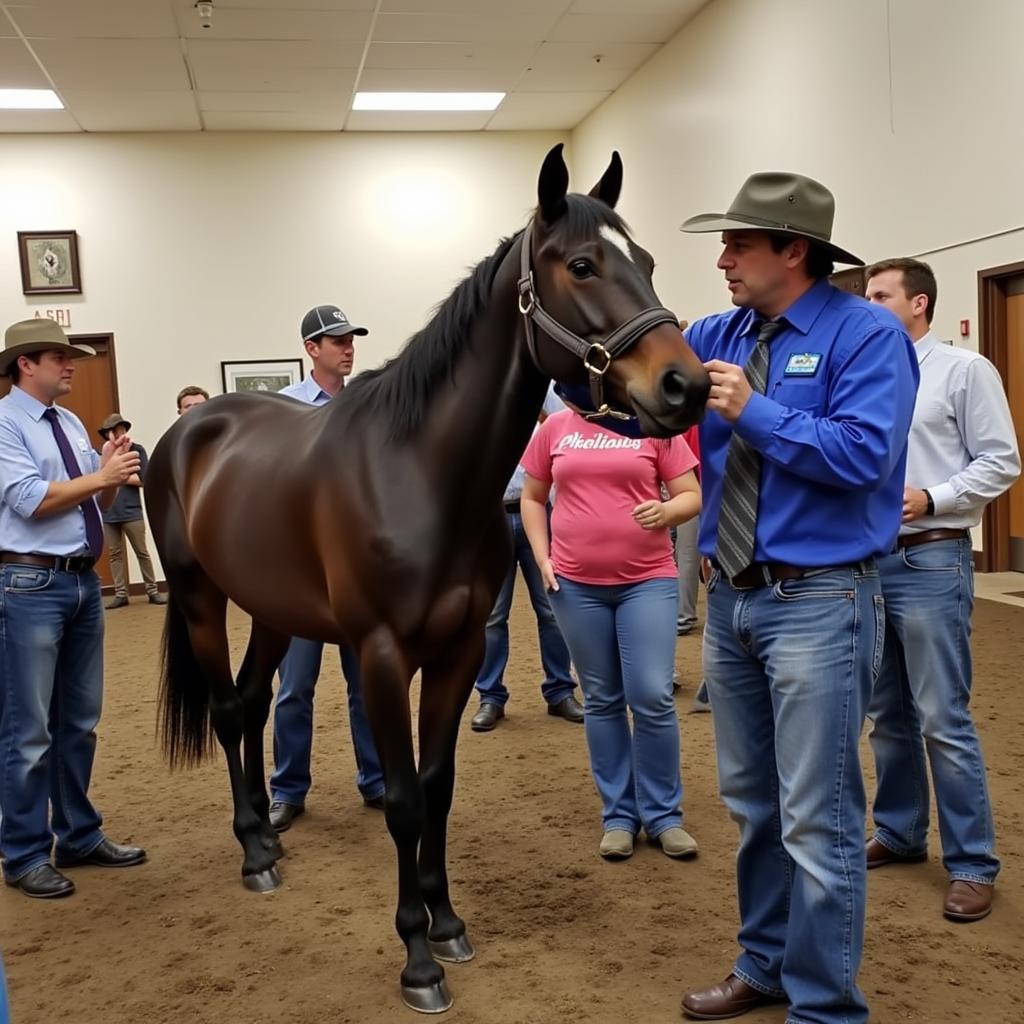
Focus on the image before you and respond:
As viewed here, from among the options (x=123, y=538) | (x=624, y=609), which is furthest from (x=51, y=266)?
(x=624, y=609)

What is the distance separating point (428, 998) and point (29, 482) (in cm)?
189

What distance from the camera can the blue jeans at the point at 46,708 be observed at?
3.11m

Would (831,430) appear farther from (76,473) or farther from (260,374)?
(260,374)

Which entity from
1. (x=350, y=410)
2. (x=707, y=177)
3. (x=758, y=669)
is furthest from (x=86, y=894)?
(x=707, y=177)

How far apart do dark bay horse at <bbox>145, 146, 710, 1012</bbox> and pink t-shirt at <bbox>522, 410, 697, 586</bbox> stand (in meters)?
0.55

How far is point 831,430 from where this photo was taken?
1.85 meters

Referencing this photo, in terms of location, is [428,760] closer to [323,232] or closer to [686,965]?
[686,965]

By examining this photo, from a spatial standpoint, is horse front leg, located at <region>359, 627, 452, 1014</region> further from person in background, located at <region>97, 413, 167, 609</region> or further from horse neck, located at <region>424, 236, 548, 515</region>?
person in background, located at <region>97, 413, 167, 609</region>

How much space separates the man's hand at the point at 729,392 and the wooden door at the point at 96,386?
10.6 metres

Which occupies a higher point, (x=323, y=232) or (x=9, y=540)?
(x=323, y=232)

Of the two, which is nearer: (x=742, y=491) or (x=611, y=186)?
(x=742, y=491)

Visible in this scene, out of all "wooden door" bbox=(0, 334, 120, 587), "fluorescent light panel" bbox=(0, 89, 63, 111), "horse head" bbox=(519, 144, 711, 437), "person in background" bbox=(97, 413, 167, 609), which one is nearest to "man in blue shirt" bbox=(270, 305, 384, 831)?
"horse head" bbox=(519, 144, 711, 437)

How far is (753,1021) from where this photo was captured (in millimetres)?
2256

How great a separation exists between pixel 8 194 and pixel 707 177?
7.53 metres
